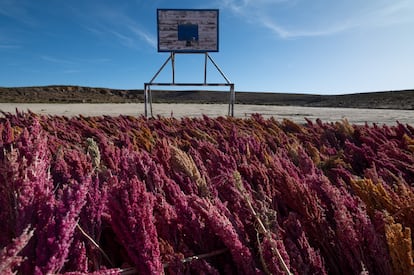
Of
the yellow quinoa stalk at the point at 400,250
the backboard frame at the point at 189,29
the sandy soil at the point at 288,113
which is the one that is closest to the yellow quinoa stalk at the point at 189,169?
the yellow quinoa stalk at the point at 400,250

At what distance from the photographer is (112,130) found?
8.57 feet

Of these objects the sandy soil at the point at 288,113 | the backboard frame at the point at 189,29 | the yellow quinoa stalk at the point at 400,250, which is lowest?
the sandy soil at the point at 288,113

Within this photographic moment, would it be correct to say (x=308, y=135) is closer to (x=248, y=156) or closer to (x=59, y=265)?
(x=248, y=156)

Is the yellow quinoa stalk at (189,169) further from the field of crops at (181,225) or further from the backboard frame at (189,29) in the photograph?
the backboard frame at (189,29)

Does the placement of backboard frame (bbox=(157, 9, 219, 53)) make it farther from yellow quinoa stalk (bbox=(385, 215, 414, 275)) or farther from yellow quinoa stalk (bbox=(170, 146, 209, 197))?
yellow quinoa stalk (bbox=(385, 215, 414, 275))

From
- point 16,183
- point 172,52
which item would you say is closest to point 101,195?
point 16,183

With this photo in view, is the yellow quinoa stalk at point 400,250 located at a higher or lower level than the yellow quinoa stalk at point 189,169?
lower

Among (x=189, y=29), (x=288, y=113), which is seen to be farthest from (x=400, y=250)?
(x=288, y=113)

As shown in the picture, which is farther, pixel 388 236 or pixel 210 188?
pixel 210 188

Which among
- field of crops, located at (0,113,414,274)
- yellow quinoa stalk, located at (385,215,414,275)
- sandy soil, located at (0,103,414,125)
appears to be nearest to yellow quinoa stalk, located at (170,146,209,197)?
field of crops, located at (0,113,414,274)

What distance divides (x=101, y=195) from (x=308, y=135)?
6.98 ft

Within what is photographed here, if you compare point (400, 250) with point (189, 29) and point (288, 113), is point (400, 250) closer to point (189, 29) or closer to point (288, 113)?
point (189, 29)

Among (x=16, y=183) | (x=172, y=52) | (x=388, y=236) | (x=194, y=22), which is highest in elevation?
(x=194, y=22)

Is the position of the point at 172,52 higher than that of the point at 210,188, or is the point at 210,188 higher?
the point at 172,52
